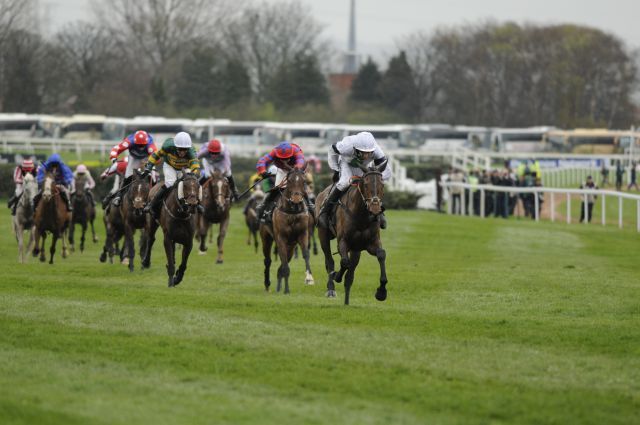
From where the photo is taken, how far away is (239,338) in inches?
442

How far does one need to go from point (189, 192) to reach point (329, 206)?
8.21ft

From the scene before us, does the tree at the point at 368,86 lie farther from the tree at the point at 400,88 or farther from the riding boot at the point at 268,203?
the riding boot at the point at 268,203

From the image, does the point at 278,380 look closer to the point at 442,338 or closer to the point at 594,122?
the point at 442,338

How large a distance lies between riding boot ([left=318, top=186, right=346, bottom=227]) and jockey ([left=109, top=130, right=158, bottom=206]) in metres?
5.43

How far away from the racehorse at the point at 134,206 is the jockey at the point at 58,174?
2511 mm

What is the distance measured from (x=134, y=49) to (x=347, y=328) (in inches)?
3776

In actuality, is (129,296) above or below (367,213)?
below

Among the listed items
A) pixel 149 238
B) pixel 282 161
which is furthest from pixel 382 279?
pixel 149 238

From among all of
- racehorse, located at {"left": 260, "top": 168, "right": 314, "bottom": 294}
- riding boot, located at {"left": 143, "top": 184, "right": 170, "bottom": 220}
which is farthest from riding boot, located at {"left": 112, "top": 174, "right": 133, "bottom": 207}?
racehorse, located at {"left": 260, "top": 168, "right": 314, "bottom": 294}

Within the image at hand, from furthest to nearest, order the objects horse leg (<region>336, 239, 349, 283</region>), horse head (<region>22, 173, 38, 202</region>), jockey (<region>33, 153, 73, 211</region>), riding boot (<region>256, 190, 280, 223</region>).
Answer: horse head (<region>22, 173, 38, 202</region>) → jockey (<region>33, 153, 73, 211</region>) → riding boot (<region>256, 190, 280, 223</region>) → horse leg (<region>336, 239, 349, 283</region>)

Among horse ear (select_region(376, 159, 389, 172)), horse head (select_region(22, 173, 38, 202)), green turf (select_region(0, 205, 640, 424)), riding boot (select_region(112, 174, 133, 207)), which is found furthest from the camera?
horse head (select_region(22, 173, 38, 202))

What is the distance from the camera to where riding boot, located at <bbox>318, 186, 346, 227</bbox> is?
47.8ft

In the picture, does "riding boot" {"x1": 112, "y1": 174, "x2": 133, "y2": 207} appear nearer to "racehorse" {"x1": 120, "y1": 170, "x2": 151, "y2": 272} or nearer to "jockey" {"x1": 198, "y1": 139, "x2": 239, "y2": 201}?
"racehorse" {"x1": 120, "y1": 170, "x2": 151, "y2": 272}

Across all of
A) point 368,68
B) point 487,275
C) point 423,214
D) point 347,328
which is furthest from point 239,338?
point 368,68
